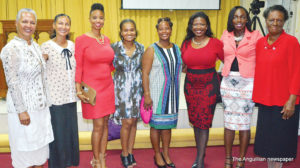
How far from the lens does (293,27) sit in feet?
12.3

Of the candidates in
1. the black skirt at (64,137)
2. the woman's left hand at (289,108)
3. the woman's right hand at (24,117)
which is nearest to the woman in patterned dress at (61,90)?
Result: the black skirt at (64,137)

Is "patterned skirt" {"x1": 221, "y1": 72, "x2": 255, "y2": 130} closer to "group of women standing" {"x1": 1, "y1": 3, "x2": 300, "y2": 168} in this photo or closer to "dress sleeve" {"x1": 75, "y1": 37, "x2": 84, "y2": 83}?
"group of women standing" {"x1": 1, "y1": 3, "x2": 300, "y2": 168}

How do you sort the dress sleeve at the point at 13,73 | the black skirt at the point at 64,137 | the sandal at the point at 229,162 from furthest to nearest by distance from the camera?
the sandal at the point at 229,162 < the black skirt at the point at 64,137 < the dress sleeve at the point at 13,73

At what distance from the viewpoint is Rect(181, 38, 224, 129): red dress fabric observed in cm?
229

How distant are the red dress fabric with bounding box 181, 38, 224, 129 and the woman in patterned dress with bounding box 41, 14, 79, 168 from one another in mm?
1010

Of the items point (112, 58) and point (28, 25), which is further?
point (112, 58)

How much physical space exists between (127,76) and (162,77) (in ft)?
1.04

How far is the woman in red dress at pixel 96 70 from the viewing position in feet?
7.12

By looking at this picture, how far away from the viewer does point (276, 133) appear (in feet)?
6.79

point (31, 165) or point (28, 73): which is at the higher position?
point (28, 73)

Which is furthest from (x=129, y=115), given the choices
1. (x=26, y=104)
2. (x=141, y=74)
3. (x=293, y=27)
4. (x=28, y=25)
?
(x=293, y=27)

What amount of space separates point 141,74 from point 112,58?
12.9 inches

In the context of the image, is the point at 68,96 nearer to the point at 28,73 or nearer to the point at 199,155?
the point at 28,73

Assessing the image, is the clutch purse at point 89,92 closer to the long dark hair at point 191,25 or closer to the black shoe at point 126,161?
the black shoe at point 126,161
